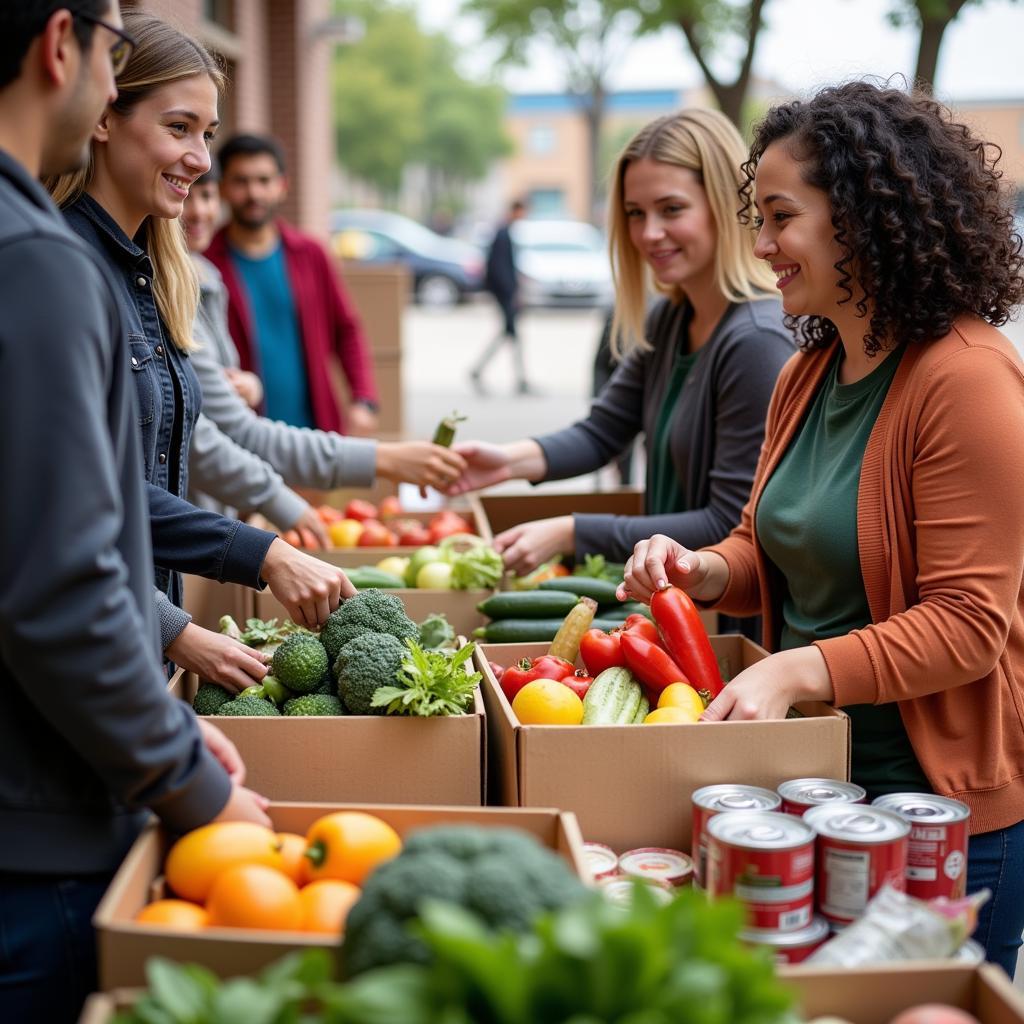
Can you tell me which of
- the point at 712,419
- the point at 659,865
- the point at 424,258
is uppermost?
the point at 424,258

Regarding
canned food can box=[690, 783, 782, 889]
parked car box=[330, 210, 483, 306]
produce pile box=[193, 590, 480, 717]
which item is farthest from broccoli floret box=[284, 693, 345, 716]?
parked car box=[330, 210, 483, 306]

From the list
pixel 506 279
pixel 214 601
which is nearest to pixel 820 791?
pixel 214 601

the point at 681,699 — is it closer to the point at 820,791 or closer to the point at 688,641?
the point at 688,641

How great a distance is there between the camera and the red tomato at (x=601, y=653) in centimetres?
268

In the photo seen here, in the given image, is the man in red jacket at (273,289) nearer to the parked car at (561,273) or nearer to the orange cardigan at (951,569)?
the orange cardigan at (951,569)

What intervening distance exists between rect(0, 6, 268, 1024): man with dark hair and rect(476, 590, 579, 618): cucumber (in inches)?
62.6

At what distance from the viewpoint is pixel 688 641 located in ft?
8.68

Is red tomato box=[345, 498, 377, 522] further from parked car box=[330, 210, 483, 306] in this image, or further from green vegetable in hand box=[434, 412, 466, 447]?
parked car box=[330, 210, 483, 306]

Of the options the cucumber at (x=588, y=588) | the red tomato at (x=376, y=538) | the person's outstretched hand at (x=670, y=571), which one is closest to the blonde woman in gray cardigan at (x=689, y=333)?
the cucumber at (x=588, y=588)

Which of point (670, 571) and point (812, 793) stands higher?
point (670, 571)

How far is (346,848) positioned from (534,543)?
2169 millimetres

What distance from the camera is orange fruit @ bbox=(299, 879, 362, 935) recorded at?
1.60 m

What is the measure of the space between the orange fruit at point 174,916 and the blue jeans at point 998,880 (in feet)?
4.79

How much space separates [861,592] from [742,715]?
44 cm
